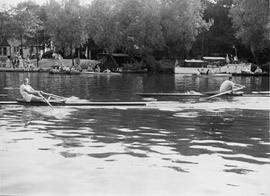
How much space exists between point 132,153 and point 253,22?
66.9m

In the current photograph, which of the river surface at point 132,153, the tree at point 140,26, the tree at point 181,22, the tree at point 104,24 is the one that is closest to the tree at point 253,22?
the tree at point 181,22

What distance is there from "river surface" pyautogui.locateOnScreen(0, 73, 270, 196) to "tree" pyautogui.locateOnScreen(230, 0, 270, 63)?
54.2 metres

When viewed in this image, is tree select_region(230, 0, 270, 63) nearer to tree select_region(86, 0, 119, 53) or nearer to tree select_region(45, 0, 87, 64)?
tree select_region(86, 0, 119, 53)

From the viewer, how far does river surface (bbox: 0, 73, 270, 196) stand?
10648mm

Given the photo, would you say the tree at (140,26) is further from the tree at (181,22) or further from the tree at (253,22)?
the tree at (253,22)

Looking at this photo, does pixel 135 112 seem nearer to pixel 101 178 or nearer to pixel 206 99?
pixel 206 99

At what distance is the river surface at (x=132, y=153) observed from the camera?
34.9ft

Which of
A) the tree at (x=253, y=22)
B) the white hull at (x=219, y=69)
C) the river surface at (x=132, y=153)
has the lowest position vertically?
the river surface at (x=132, y=153)

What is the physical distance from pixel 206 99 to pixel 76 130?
13766 millimetres

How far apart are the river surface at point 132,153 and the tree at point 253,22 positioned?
178 feet

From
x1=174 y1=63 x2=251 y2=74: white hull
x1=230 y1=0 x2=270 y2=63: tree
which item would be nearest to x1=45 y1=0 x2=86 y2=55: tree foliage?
x1=174 y1=63 x2=251 y2=74: white hull

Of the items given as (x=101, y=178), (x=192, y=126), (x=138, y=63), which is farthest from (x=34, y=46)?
(x=101, y=178)

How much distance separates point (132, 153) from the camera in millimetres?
13836

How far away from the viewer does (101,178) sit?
11195 mm
